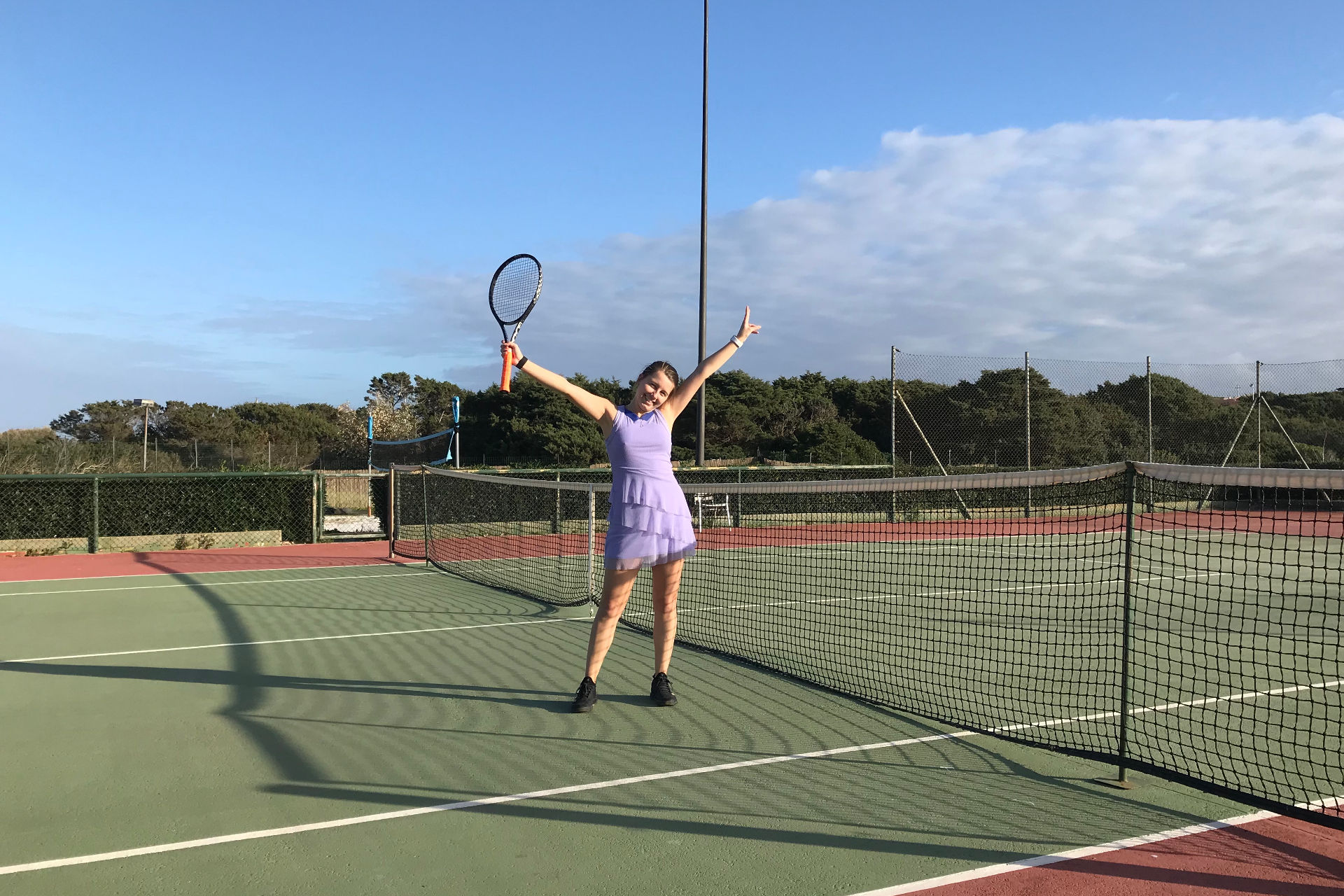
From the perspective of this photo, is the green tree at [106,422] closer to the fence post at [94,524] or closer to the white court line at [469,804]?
the fence post at [94,524]

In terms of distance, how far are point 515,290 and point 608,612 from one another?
1850 mm

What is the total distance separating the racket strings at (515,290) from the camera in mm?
5059

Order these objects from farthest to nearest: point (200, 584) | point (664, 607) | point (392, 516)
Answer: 1. point (392, 516)
2. point (200, 584)
3. point (664, 607)

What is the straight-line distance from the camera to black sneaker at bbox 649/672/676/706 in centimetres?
512

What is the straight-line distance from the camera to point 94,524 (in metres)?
14.7

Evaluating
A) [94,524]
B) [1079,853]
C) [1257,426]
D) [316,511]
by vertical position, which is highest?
[1257,426]

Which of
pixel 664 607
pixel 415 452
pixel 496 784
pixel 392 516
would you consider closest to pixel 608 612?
pixel 664 607

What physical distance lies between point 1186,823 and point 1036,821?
560mm

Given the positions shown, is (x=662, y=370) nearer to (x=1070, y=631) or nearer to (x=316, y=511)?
(x=1070, y=631)

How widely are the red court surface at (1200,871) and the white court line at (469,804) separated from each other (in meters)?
0.38

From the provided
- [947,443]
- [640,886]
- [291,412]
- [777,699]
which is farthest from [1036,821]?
[291,412]

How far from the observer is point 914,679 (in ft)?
19.1

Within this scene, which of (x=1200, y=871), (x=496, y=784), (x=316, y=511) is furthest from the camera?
(x=316, y=511)

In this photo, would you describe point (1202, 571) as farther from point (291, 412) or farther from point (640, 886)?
point (291, 412)
